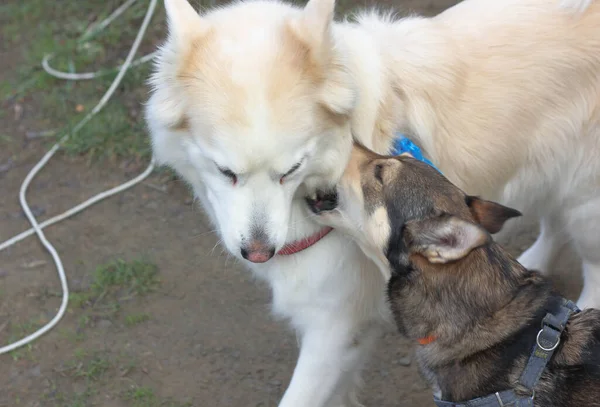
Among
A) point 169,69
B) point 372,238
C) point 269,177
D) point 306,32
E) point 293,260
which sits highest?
point 306,32

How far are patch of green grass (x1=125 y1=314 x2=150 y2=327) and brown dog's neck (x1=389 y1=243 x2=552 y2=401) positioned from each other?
78.1 inches

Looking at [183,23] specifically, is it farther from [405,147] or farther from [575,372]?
[575,372]

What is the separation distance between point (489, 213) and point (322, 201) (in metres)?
0.67

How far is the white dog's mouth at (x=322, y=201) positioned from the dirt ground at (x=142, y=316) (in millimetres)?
1343

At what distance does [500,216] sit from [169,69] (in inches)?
55.4

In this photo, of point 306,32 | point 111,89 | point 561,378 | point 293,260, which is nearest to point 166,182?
point 111,89

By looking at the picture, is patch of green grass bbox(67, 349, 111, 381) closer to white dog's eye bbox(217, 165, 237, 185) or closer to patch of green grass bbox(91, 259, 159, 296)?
patch of green grass bbox(91, 259, 159, 296)

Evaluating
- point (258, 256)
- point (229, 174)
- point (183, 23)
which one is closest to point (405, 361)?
→ point (258, 256)

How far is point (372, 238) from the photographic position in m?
3.06

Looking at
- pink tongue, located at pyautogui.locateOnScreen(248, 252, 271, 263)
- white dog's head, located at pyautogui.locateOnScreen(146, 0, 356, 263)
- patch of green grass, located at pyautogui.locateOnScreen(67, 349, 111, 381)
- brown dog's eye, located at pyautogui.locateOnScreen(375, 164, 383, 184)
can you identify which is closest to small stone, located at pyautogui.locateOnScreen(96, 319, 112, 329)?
patch of green grass, located at pyautogui.locateOnScreen(67, 349, 111, 381)

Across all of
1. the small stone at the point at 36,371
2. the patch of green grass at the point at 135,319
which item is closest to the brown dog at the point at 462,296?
the patch of green grass at the point at 135,319

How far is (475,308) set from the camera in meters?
2.90

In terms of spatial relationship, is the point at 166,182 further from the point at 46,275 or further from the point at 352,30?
the point at 352,30

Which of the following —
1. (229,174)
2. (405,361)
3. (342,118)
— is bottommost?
(405,361)
